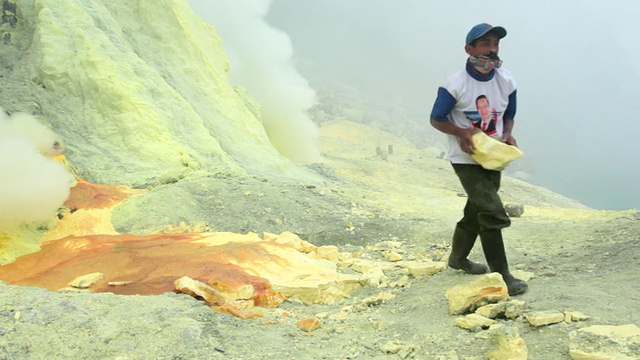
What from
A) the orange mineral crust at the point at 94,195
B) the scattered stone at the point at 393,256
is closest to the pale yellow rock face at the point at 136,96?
the orange mineral crust at the point at 94,195

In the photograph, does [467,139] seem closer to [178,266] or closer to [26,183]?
[178,266]

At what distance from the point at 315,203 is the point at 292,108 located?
402 inches

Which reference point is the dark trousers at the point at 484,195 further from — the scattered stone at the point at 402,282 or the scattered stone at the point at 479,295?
the scattered stone at the point at 402,282

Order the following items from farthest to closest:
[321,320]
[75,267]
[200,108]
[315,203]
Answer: [200,108] < [315,203] < [75,267] < [321,320]

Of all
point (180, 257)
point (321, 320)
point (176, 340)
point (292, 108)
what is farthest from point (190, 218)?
point (292, 108)

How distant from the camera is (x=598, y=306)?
256 cm

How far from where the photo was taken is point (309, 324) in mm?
2928

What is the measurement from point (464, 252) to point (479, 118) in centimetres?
98

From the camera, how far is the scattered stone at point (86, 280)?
3956mm

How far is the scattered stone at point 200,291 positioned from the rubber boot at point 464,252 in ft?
5.32

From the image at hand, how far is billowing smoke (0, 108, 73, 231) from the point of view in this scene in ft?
16.4

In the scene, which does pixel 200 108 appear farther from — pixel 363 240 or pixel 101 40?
pixel 363 240

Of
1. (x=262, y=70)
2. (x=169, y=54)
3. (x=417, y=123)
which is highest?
(x=417, y=123)

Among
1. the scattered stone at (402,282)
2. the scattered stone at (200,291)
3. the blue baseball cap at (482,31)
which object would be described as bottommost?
the scattered stone at (200,291)
